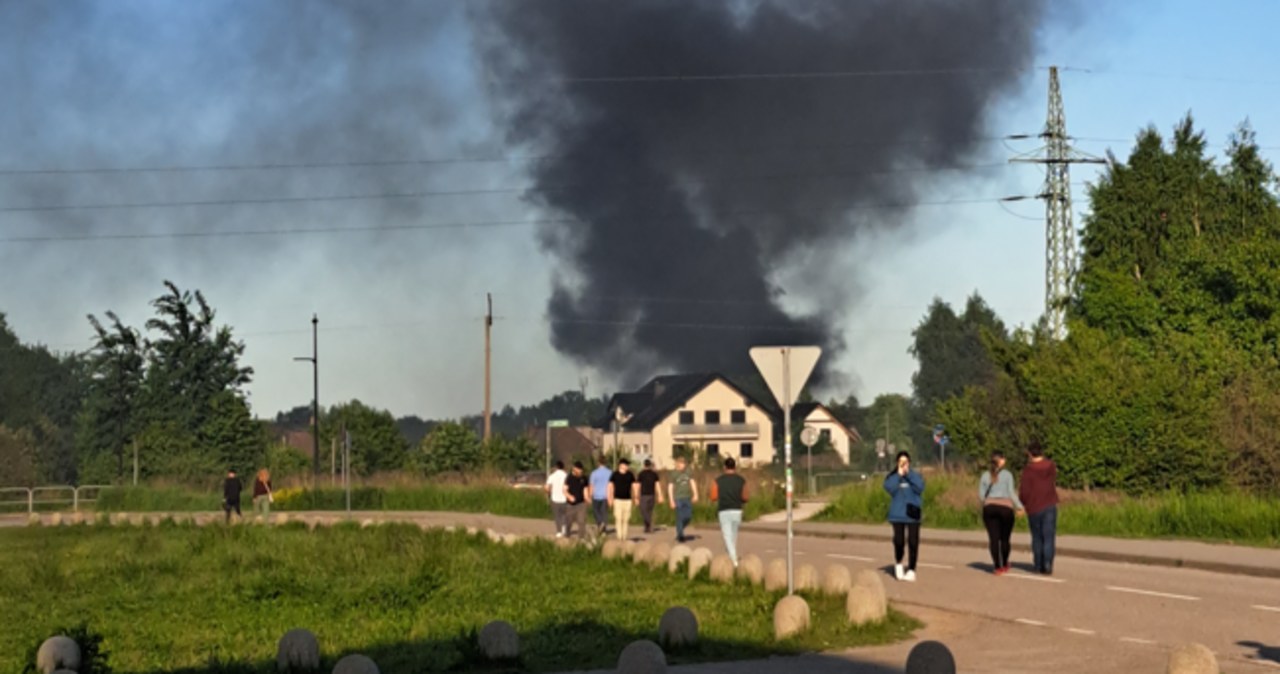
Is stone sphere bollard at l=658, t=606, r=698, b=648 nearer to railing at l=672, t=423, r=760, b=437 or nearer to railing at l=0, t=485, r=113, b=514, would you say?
railing at l=0, t=485, r=113, b=514

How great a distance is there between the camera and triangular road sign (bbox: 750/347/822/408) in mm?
19062

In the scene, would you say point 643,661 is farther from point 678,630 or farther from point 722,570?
point 722,570

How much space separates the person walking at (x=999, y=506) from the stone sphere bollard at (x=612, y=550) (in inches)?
226

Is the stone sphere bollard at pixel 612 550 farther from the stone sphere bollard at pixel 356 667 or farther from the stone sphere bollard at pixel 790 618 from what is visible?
the stone sphere bollard at pixel 356 667

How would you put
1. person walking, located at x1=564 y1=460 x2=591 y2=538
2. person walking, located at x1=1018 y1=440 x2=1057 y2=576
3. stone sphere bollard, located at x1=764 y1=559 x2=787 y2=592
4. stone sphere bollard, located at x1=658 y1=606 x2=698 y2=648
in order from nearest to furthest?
stone sphere bollard, located at x1=658 y1=606 x2=698 y2=648, stone sphere bollard, located at x1=764 y1=559 x2=787 y2=592, person walking, located at x1=1018 y1=440 x2=1057 y2=576, person walking, located at x1=564 y1=460 x2=591 y2=538

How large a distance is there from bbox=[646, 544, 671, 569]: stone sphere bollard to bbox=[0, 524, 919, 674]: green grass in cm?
20

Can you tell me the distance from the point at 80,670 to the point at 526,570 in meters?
12.4

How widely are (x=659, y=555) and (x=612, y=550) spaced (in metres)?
2.51

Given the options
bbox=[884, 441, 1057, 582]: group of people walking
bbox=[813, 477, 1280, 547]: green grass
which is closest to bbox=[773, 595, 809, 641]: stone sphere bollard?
bbox=[884, 441, 1057, 582]: group of people walking

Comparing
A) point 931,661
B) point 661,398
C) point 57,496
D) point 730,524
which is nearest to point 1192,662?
point 931,661

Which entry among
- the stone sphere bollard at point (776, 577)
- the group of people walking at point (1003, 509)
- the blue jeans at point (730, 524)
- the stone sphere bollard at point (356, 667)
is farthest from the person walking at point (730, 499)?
the stone sphere bollard at point (356, 667)

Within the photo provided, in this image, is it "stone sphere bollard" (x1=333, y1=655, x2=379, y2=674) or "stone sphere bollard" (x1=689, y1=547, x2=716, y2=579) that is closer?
"stone sphere bollard" (x1=333, y1=655, x2=379, y2=674)

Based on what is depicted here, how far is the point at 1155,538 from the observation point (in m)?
31.8

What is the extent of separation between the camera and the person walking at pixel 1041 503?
23.5 metres
